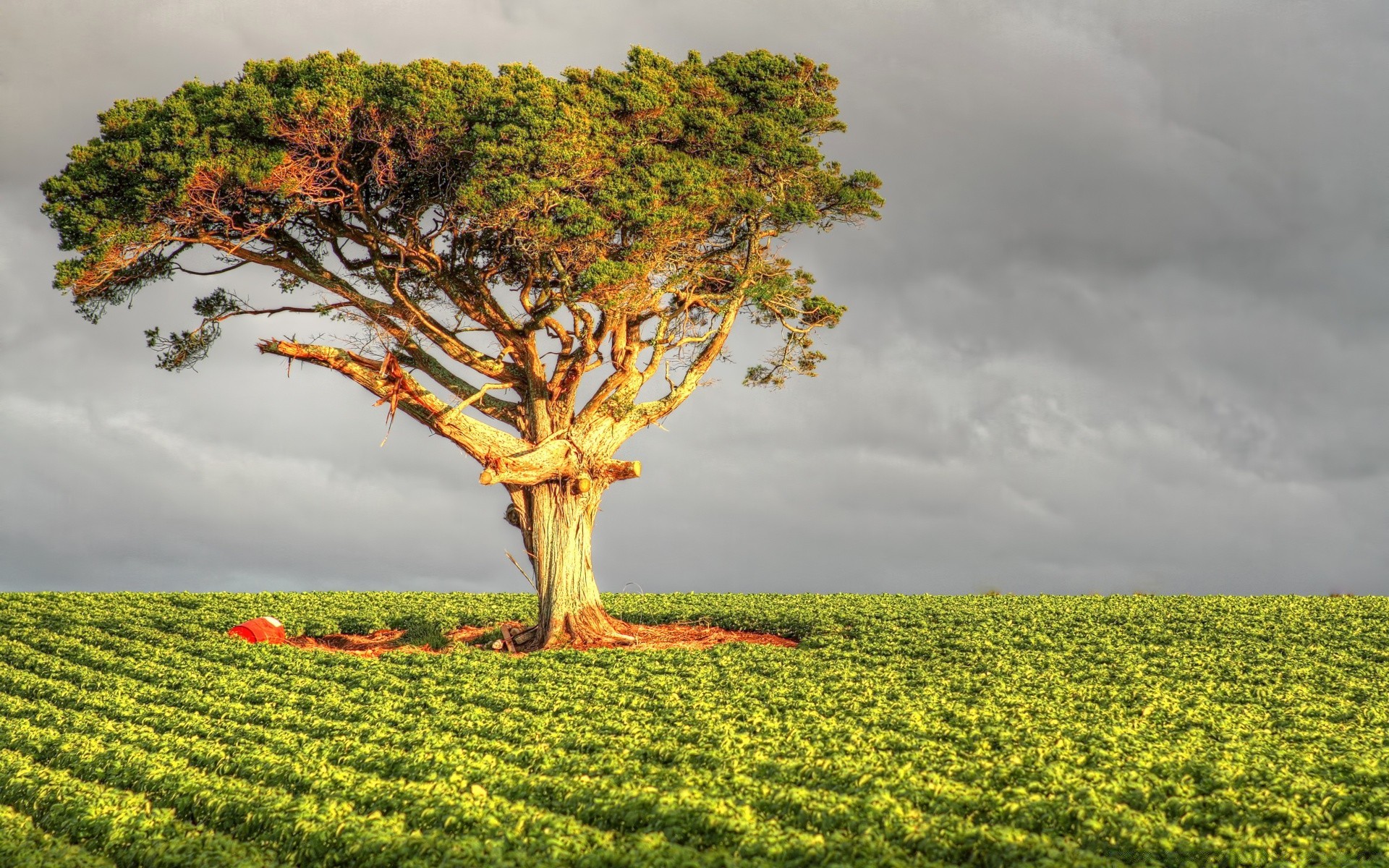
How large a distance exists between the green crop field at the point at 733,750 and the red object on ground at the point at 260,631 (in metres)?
1.83

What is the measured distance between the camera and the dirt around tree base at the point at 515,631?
70.6 feet

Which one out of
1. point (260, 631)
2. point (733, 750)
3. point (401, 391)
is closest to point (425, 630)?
point (260, 631)

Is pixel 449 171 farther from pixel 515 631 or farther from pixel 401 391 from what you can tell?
pixel 515 631

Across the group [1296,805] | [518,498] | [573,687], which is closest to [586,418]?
[518,498]

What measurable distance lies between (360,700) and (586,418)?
8190 mm

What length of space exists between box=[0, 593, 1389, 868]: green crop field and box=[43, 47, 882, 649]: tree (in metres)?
5.13

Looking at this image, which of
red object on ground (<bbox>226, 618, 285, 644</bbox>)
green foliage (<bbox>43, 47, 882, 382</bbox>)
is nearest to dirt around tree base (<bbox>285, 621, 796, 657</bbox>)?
red object on ground (<bbox>226, 618, 285, 644</bbox>)

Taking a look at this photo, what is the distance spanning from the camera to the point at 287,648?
20.9 metres

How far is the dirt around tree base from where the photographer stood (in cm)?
2153

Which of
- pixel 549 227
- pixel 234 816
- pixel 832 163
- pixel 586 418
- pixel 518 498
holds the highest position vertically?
pixel 832 163

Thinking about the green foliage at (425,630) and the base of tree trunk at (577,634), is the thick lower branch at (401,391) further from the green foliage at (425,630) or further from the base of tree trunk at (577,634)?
the green foliage at (425,630)

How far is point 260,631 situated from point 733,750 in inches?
608

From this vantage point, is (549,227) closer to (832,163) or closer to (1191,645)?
(832,163)

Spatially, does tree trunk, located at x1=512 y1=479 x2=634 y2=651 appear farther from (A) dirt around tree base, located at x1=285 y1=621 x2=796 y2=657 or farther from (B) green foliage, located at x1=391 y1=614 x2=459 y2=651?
(B) green foliage, located at x1=391 y1=614 x2=459 y2=651
